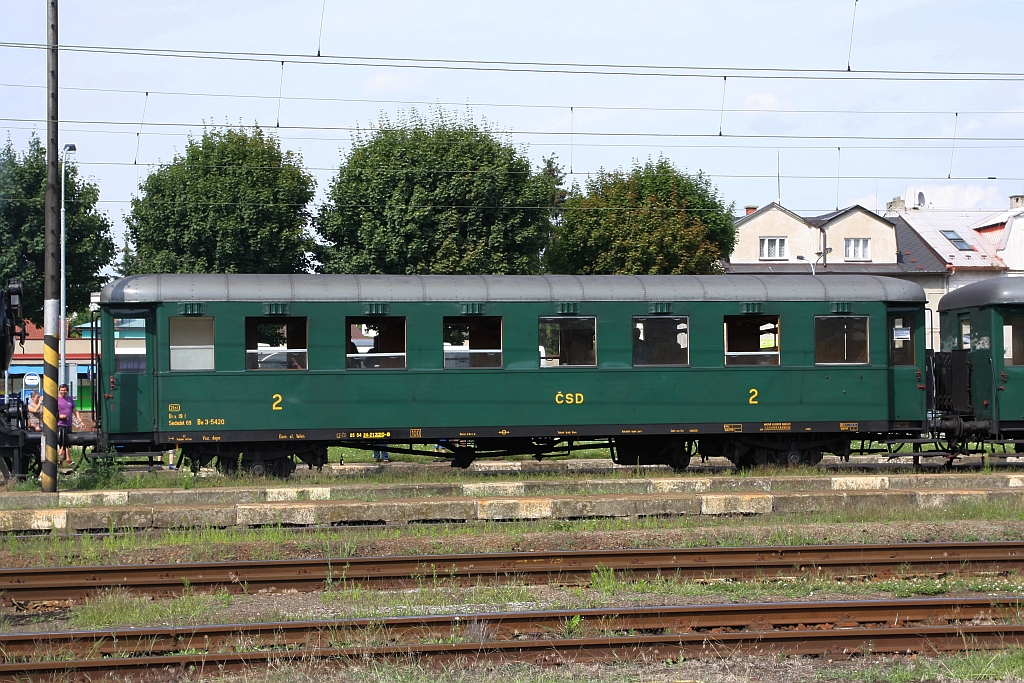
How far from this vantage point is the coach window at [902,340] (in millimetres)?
17062

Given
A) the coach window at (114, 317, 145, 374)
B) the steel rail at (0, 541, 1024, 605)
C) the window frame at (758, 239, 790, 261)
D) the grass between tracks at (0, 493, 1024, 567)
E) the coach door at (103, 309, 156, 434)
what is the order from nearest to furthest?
the steel rail at (0, 541, 1024, 605)
the grass between tracks at (0, 493, 1024, 567)
the coach door at (103, 309, 156, 434)
the coach window at (114, 317, 145, 374)
the window frame at (758, 239, 790, 261)

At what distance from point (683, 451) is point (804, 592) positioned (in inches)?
321

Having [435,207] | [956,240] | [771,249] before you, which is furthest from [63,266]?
[956,240]

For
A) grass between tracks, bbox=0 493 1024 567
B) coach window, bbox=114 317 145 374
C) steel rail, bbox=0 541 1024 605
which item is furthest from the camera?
coach window, bbox=114 317 145 374

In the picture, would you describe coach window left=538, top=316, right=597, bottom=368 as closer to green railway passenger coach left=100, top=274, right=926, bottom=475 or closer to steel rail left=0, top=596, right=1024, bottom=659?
green railway passenger coach left=100, top=274, right=926, bottom=475

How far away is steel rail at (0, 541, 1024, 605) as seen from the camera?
9422 mm

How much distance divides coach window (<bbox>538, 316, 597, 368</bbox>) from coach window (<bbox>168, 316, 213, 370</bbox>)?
525 centimetres

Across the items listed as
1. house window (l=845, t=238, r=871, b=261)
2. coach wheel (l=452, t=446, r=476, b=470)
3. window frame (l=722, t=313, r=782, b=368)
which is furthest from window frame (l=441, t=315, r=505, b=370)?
house window (l=845, t=238, r=871, b=261)

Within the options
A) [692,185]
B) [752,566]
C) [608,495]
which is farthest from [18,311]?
[692,185]

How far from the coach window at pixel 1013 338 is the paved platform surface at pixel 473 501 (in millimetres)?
2368

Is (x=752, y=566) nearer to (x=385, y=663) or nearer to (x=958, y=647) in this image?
(x=958, y=647)

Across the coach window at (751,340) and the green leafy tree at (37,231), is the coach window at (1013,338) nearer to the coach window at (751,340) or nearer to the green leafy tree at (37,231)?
the coach window at (751,340)

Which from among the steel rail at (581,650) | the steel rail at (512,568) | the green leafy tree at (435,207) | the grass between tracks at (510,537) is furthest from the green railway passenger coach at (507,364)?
the green leafy tree at (435,207)

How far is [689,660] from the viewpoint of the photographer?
7.27 metres
